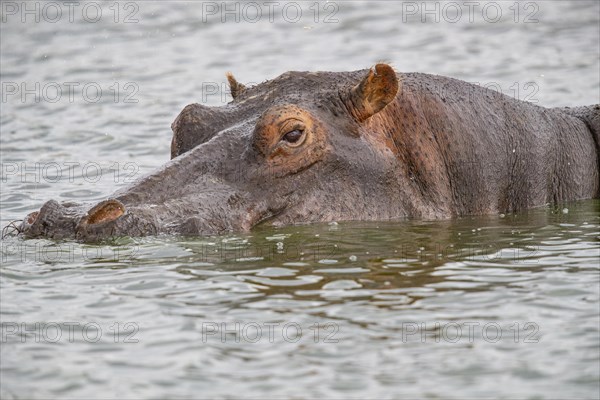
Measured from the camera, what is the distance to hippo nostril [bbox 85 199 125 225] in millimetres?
10352

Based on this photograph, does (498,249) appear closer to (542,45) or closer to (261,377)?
(261,377)

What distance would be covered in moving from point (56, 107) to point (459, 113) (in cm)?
1004

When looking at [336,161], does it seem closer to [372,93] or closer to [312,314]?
[372,93]

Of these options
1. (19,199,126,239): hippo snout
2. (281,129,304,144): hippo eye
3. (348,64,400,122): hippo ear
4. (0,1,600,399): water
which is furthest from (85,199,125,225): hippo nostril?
(348,64,400,122): hippo ear

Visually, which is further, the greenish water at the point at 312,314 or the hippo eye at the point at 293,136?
the hippo eye at the point at 293,136

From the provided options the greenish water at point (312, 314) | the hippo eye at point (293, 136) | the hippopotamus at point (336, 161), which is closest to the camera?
the greenish water at point (312, 314)

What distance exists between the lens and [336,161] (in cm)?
1135

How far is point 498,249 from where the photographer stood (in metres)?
10.8

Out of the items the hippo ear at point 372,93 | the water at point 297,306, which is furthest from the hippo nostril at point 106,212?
the hippo ear at point 372,93

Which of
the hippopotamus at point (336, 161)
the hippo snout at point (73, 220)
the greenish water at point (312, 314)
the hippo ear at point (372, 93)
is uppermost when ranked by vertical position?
the hippo ear at point (372, 93)

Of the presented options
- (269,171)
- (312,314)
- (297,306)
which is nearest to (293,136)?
(269,171)

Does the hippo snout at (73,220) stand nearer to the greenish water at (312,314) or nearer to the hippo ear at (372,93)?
the greenish water at (312,314)

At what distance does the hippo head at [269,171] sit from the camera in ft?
34.9

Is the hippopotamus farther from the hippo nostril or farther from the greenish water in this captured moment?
the greenish water
